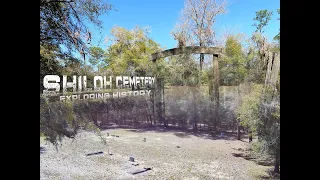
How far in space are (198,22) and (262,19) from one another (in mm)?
783

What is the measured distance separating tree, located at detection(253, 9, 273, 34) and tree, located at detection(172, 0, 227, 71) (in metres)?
0.43

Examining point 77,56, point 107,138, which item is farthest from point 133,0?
point 107,138

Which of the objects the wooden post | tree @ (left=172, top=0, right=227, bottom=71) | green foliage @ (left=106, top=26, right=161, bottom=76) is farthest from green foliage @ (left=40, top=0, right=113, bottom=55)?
the wooden post

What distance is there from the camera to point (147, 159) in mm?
2994

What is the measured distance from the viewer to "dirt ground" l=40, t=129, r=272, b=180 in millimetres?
2742

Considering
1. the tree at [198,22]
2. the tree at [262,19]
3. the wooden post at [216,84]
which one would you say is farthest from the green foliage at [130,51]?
the tree at [262,19]

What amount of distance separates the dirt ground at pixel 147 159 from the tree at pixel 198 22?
3.85 ft

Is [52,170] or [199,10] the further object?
[199,10]

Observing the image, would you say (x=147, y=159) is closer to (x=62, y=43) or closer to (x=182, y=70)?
(x=182, y=70)

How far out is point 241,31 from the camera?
294cm

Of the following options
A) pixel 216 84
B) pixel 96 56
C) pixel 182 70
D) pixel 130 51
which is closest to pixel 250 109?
pixel 216 84
